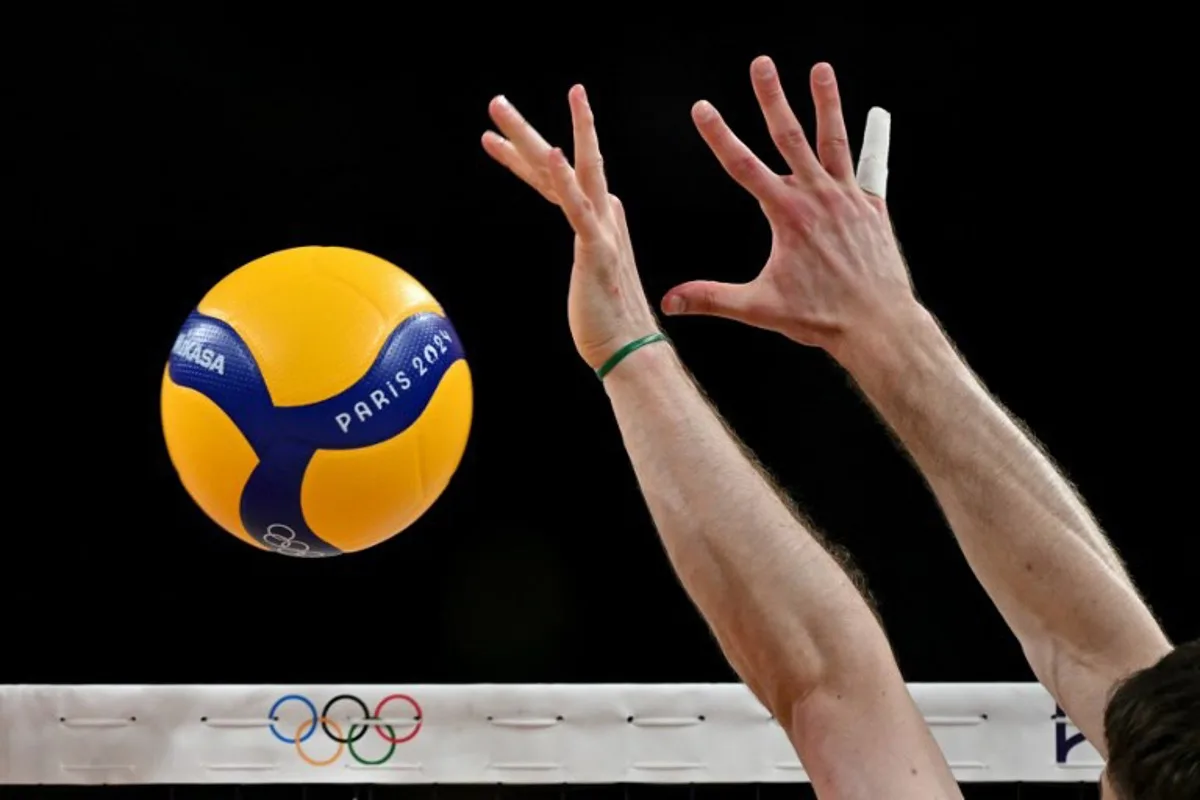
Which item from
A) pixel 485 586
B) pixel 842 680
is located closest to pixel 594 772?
pixel 485 586

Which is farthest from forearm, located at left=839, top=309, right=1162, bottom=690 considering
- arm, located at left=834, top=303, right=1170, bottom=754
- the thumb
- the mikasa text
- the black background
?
the black background

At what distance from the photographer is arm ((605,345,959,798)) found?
46.8 inches

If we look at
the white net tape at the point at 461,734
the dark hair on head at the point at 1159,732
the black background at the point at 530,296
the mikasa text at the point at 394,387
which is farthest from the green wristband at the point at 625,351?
the black background at the point at 530,296

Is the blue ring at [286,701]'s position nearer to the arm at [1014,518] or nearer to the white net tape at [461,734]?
the white net tape at [461,734]

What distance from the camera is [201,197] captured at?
16.7 feet

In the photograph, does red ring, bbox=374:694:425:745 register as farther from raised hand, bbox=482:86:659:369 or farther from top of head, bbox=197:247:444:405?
raised hand, bbox=482:86:659:369

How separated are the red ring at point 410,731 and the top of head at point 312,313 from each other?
163 cm

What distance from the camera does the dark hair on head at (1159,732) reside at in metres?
0.94

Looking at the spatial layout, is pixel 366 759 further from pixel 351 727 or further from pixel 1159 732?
pixel 1159 732

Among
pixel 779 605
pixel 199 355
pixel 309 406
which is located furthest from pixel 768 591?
pixel 199 355

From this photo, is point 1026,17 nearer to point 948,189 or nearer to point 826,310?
point 948,189

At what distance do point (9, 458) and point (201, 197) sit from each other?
1163 millimetres

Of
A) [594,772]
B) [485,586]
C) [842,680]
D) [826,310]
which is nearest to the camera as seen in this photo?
[842,680]

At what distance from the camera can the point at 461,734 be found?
400 cm
